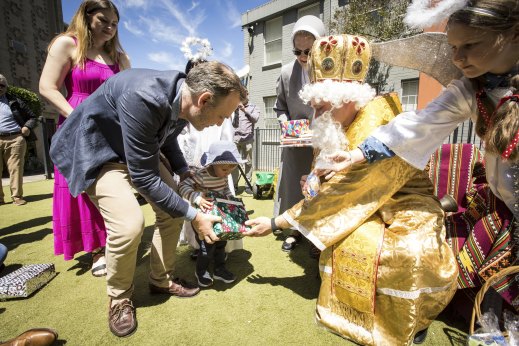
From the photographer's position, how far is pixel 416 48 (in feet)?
5.55

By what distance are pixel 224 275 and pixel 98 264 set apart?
4.04 ft

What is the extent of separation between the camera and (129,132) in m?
1.67

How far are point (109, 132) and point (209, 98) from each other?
75 cm

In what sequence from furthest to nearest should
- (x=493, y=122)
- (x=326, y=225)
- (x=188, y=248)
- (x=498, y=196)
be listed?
(x=188, y=248) → (x=326, y=225) → (x=498, y=196) → (x=493, y=122)

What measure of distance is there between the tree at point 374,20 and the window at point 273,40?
10.7 feet

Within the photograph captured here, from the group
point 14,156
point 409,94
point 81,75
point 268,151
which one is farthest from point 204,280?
point 268,151

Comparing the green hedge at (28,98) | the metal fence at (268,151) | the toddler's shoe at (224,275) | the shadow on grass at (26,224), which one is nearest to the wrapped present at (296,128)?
the toddler's shoe at (224,275)

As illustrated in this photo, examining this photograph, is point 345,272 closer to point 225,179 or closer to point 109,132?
point 225,179

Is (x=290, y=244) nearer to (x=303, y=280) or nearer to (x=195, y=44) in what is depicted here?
(x=303, y=280)

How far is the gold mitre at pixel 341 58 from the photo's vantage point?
1.80 m

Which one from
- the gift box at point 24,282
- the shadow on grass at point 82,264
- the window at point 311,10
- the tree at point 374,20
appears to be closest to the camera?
the gift box at point 24,282

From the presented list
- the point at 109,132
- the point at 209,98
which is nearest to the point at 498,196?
the point at 209,98

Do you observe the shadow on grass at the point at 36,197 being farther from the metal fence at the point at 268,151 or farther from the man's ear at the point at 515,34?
the man's ear at the point at 515,34

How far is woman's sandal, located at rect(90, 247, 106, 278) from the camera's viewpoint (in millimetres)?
2664
